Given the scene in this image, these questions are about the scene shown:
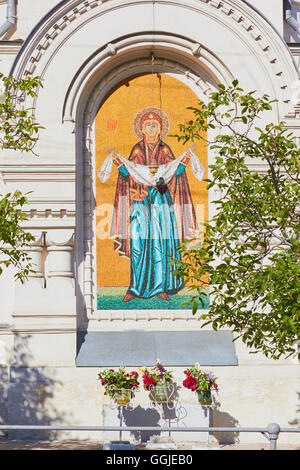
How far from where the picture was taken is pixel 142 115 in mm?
18688

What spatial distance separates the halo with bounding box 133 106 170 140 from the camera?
61.3 feet

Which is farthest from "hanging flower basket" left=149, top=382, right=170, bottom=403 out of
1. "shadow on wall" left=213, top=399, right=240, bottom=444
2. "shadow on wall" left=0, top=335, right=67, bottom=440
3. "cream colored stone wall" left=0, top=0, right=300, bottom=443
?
"shadow on wall" left=0, top=335, right=67, bottom=440

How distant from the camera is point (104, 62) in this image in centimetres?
1823

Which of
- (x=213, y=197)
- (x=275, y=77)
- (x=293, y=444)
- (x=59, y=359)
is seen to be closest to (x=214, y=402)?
(x=293, y=444)

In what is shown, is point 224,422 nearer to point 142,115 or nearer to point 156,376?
point 156,376

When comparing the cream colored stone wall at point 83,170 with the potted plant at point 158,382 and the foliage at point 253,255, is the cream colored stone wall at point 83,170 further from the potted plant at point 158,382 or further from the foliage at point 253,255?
the foliage at point 253,255

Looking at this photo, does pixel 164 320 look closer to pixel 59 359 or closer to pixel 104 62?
pixel 59 359

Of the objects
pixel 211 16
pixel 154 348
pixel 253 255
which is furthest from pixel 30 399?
pixel 211 16

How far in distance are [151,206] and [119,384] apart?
13.7ft

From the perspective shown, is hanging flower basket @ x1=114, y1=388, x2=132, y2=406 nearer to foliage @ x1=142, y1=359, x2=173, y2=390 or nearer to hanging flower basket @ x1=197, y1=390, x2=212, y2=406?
foliage @ x1=142, y1=359, x2=173, y2=390

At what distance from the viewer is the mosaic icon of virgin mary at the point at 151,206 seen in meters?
18.3

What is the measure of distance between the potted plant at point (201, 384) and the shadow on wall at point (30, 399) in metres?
2.62

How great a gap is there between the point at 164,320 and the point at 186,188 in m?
2.96

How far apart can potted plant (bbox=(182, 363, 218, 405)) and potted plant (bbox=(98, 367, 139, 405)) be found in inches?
39.7
